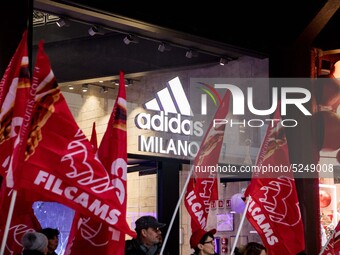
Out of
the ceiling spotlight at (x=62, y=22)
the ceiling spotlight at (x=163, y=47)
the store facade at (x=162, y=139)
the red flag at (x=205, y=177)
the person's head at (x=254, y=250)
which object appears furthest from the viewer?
the store facade at (x=162, y=139)

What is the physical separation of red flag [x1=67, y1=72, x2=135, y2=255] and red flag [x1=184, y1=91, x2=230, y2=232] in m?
2.47

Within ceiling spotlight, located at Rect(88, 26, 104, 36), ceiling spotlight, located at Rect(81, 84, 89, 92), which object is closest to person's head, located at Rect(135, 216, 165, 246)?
ceiling spotlight, located at Rect(88, 26, 104, 36)

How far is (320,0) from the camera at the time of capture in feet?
33.9

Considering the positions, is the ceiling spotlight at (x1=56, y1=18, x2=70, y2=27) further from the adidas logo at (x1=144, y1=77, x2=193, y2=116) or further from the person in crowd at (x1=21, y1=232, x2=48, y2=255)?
the person in crowd at (x1=21, y1=232, x2=48, y2=255)

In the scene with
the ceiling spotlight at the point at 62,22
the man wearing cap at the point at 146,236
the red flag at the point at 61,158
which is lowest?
the man wearing cap at the point at 146,236

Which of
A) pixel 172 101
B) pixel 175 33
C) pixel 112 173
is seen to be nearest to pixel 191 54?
pixel 172 101

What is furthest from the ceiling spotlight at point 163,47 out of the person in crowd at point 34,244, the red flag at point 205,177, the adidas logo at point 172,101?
the person in crowd at point 34,244

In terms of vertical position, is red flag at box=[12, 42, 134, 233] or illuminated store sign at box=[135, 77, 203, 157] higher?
illuminated store sign at box=[135, 77, 203, 157]

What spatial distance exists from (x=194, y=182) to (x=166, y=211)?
3533 millimetres

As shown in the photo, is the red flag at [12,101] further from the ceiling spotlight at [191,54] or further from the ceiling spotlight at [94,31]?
the ceiling spotlight at [191,54]

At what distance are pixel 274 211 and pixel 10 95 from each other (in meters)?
3.32

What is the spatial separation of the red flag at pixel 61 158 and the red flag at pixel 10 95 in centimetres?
20

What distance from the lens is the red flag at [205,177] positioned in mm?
8102

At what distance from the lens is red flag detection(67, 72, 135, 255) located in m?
5.52
